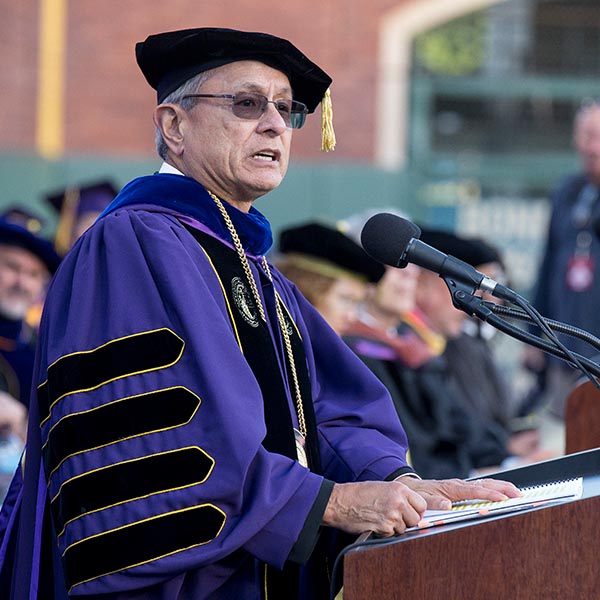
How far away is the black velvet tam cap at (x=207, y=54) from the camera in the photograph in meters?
2.81

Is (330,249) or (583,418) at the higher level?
(330,249)

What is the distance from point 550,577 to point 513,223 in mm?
8921

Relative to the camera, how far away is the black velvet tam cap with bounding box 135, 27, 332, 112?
9.23 ft

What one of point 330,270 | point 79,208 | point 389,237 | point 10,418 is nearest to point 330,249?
point 330,270

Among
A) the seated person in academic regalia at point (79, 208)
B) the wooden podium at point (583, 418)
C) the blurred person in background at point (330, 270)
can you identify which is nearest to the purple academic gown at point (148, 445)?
the wooden podium at point (583, 418)

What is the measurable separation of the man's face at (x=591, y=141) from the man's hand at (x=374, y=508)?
206 inches

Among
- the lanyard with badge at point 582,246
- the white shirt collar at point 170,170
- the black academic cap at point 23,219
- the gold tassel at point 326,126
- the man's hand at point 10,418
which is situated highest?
the gold tassel at point 326,126

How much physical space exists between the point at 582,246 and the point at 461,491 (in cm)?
519

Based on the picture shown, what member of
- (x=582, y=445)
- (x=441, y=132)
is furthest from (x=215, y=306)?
(x=441, y=132)

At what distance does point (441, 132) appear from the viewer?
518 inches

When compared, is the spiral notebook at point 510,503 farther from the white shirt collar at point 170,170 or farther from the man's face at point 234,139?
the white shirt collar at point 170,170

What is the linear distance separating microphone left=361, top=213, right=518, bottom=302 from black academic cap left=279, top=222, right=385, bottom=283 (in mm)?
2251

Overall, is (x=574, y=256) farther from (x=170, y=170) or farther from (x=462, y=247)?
(x=170, y=170)

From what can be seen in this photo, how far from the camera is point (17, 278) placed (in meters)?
6.15
